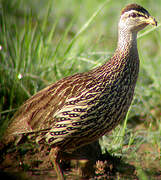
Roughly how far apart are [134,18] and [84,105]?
106 centimetres

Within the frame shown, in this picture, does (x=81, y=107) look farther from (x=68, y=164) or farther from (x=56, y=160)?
(x=68, y=164)

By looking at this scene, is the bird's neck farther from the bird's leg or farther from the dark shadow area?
the bird's leg

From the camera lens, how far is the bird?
10.6ft

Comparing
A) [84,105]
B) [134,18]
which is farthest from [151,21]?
[84,105]

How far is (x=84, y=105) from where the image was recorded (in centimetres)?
324

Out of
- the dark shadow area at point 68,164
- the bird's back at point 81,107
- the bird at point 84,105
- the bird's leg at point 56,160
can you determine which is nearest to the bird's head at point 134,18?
the bird at point 84,105

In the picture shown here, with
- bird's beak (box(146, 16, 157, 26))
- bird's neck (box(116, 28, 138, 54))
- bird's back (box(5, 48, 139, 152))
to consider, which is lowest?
bird's back (box(5, 48, 139, 152))

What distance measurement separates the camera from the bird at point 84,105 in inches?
127

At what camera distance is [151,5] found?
7.21 meters

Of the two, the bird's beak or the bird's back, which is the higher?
the bird's beak

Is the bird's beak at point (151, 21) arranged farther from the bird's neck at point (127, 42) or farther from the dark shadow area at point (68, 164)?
the dark shadow area at point (68, 164)

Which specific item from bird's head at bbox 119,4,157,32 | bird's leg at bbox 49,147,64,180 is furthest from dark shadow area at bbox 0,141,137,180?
bird's head at bbox 119,4,157,32

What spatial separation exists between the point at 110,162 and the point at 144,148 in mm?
898

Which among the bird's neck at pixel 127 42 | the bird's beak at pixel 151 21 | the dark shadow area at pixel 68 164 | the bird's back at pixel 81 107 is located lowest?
the dark shadow area at pixel 68 164
